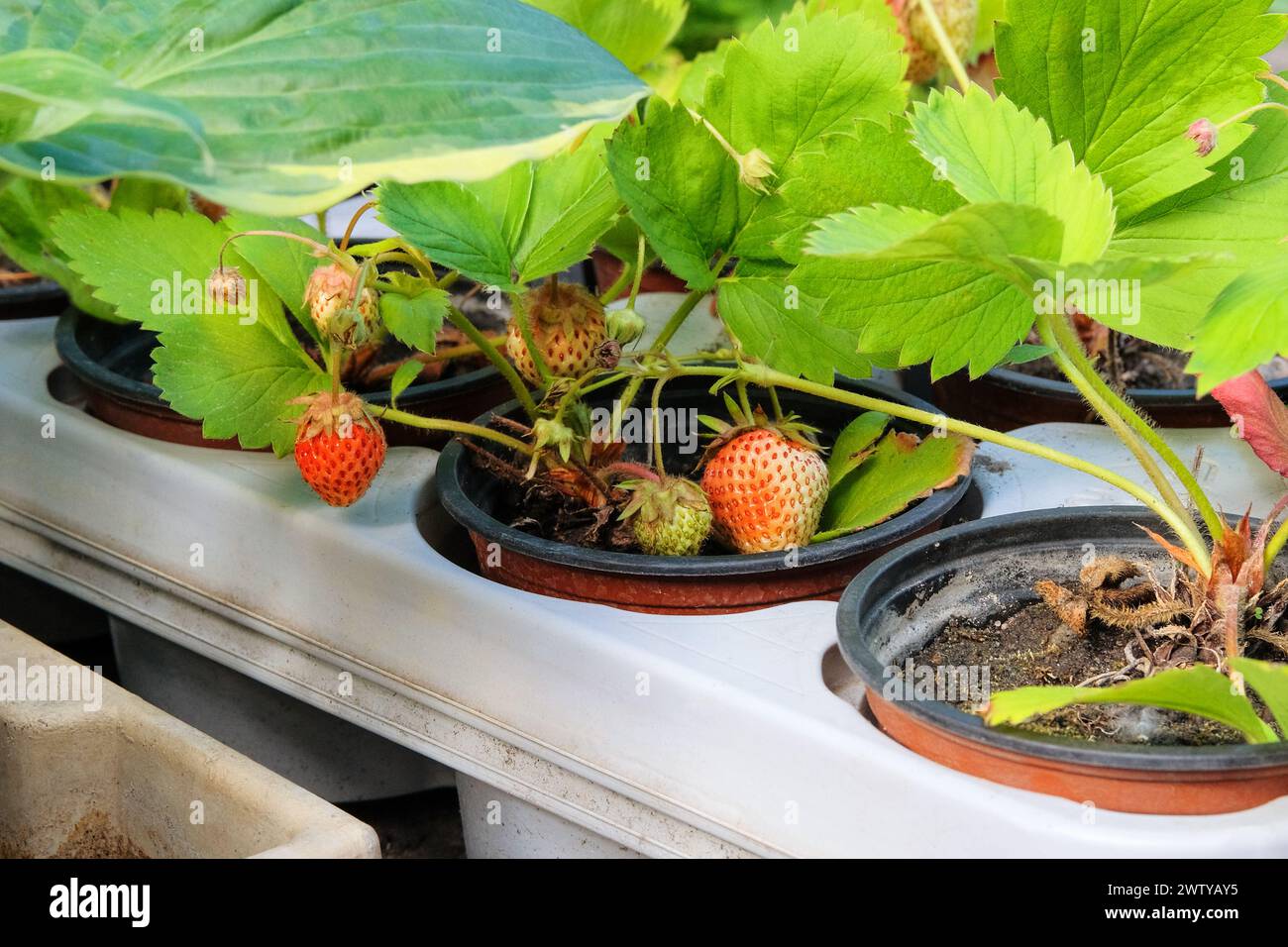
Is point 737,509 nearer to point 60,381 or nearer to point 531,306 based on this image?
point 531,306

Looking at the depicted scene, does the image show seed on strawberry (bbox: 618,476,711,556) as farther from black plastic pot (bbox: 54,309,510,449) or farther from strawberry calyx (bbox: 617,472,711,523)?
black plastic pot (bbox: 54,309,510,449)

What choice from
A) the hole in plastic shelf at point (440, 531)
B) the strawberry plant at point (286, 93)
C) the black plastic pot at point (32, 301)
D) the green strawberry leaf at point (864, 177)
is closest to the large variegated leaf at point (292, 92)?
the strawberry plant at point (286, 93)

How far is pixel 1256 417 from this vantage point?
646 mm

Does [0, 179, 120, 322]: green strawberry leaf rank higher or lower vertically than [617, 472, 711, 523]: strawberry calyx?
higher

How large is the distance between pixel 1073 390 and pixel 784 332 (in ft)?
0.74

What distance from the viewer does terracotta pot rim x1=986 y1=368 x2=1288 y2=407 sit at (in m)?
0.81

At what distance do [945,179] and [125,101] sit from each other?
12.9 inches

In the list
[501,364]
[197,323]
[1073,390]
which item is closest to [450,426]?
[501,364]

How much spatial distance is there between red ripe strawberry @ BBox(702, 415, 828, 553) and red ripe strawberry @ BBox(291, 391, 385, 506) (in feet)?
0.54

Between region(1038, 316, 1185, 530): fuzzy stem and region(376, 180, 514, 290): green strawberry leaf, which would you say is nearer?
region(1038, 316, 1185, 530): fuzzy stem

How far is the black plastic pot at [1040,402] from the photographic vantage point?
818 mm

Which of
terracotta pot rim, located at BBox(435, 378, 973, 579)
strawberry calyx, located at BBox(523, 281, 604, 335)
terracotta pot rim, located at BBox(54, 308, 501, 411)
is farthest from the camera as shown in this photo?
terracotta pot rim, located at BBox(54, 308, 501, 411)

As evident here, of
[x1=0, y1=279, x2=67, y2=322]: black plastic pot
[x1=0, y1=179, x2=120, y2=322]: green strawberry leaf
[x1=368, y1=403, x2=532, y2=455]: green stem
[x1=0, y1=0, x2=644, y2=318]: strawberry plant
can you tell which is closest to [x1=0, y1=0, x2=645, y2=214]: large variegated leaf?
[x1=0, y1=0, x2=644, y2=318]: strawberry plant

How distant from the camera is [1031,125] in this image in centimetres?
54
